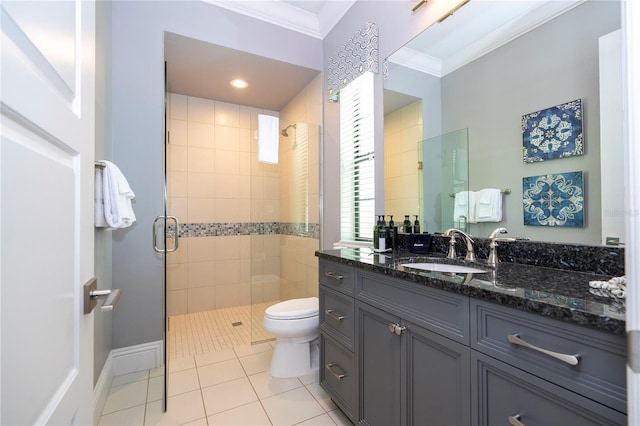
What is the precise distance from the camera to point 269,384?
6.42ft

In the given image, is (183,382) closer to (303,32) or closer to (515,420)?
(515,420)

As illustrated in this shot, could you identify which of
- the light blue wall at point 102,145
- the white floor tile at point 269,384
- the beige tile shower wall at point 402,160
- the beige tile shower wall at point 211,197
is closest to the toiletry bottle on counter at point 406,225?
the beige tile shower wall at point 402,160

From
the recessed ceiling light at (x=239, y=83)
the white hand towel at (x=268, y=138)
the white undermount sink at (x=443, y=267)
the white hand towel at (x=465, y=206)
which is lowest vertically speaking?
the white undermount sink at (x=443, y=267)

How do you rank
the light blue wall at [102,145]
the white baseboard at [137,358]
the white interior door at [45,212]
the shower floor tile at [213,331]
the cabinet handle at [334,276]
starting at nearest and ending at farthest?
1. the white interior door at [45,212]
2. the cabinet handle at [334,276]
3. the light blue wall at [102,145]
4. the white baseboard at [137,358]
5. the shower floor tile at [213,331]

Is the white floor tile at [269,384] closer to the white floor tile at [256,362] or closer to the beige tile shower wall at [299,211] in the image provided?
the white floor tile at [256,362]

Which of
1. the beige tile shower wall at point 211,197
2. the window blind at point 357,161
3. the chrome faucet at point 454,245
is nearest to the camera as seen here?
the chrome faucet at point 454,245

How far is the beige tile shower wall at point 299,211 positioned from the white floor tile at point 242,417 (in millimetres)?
1131

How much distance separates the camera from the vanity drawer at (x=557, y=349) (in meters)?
0.62

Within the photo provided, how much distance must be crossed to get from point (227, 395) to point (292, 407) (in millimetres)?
444

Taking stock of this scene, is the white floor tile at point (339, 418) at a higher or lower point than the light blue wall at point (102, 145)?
lower

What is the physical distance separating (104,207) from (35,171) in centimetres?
140

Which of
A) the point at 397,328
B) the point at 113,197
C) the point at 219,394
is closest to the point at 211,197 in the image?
the point at 113,197

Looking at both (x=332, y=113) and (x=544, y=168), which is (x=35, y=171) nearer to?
(x=544, y=168)

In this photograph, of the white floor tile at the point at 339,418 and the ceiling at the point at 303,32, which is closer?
the ceiling at the point at 303,32
